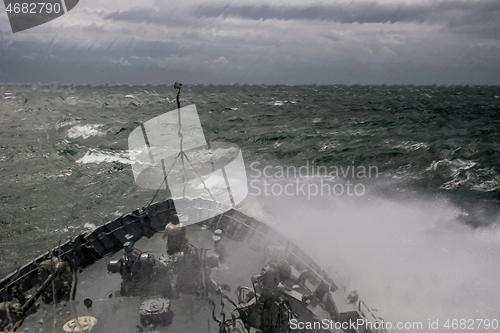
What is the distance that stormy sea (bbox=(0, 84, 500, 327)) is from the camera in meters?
16.8

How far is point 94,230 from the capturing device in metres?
12.1

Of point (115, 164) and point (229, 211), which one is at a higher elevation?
point (229, 211)

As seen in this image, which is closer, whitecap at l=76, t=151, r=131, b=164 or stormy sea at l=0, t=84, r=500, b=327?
stormy sea at l=0, t=84, r=500, b=327

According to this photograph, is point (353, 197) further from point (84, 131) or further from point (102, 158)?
point (84, 131)

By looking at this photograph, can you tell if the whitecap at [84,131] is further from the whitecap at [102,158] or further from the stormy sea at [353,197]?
the whitecap at [102,158]

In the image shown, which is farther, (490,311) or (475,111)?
(475,111)

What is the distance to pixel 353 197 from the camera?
28797 mm

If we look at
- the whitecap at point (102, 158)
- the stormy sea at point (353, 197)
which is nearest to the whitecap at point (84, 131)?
the stormy sea at point (353, 197)

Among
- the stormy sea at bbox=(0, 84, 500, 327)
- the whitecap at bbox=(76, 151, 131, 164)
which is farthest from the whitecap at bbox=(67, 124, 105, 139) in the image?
the whitecap at bbox=(76, 151, 131, 164)

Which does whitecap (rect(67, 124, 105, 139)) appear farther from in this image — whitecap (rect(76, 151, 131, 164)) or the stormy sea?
whitecap (rect(76, 151, 131, 164))

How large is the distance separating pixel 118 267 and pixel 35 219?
20.7 metres

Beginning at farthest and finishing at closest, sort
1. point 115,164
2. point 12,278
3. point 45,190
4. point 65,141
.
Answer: point 65,141, point 115,164, point 45,190, point 12,278

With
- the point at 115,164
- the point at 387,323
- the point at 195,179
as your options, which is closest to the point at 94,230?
the point at 387,323

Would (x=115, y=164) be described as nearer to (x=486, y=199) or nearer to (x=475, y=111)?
(x=486, y=199)
